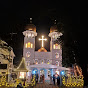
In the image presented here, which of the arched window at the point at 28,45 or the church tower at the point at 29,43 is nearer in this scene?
the church tower at the point at 29,43

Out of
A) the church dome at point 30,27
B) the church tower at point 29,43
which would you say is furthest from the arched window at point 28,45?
the church dome at point 30,27

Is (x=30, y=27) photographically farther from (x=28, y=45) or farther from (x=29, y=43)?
(x=28, y=45)

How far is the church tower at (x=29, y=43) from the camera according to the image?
126ft

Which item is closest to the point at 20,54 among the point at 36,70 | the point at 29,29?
the point at 29,29

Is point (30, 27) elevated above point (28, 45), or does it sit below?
Answer: above

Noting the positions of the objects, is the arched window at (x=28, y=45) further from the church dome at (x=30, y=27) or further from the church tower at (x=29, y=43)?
the church dome at (x=30, y=27)

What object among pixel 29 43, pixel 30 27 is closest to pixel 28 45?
pixel 29 43

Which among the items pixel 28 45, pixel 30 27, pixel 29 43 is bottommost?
pixel 28 45

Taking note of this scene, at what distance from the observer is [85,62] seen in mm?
10398

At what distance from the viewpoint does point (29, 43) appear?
39594 millimetres

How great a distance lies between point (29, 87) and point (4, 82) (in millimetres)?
2948

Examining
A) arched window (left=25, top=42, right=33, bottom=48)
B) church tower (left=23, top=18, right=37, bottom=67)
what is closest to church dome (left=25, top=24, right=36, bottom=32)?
church tower (left=23, top=18, right=37, bottom=67)

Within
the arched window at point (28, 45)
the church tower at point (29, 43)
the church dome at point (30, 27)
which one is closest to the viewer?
the church tower at point (29, 43)

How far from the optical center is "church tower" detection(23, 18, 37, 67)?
38281 millimetres
